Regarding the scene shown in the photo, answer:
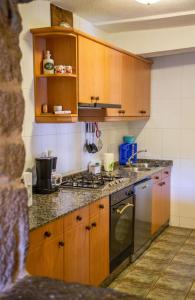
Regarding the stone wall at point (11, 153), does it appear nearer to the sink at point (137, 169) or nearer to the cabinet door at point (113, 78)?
the cabinet door at point (113, 78)

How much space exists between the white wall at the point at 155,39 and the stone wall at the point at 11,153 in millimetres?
3212

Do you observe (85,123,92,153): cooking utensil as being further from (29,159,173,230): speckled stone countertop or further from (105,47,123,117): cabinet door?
(29,159,173,230): speckled stone countertop

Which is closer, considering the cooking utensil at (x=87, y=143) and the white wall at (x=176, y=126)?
the cooking utensil at (x=87, y=143)

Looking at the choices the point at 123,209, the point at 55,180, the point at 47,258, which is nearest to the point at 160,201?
the point at 123,209

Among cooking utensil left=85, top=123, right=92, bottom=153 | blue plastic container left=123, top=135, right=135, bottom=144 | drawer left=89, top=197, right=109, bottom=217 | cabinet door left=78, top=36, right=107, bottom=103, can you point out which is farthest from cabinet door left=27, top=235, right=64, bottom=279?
blue plastic container left=123, top=135, right=135, bottom=144

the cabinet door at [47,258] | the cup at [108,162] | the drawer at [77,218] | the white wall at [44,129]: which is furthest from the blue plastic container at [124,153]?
the cabinet door at [47,258]

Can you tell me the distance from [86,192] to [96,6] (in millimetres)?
1617

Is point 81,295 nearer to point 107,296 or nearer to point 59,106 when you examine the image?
point 107,296

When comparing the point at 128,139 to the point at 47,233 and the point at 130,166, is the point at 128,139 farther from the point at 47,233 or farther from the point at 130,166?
the point at 47,233

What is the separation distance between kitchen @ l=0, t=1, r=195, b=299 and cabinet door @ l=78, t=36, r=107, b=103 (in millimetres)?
280

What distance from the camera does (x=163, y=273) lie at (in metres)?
3.27

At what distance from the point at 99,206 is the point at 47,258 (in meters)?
0.72

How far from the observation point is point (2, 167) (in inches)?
35.7

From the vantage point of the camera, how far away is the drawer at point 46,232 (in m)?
1.98
